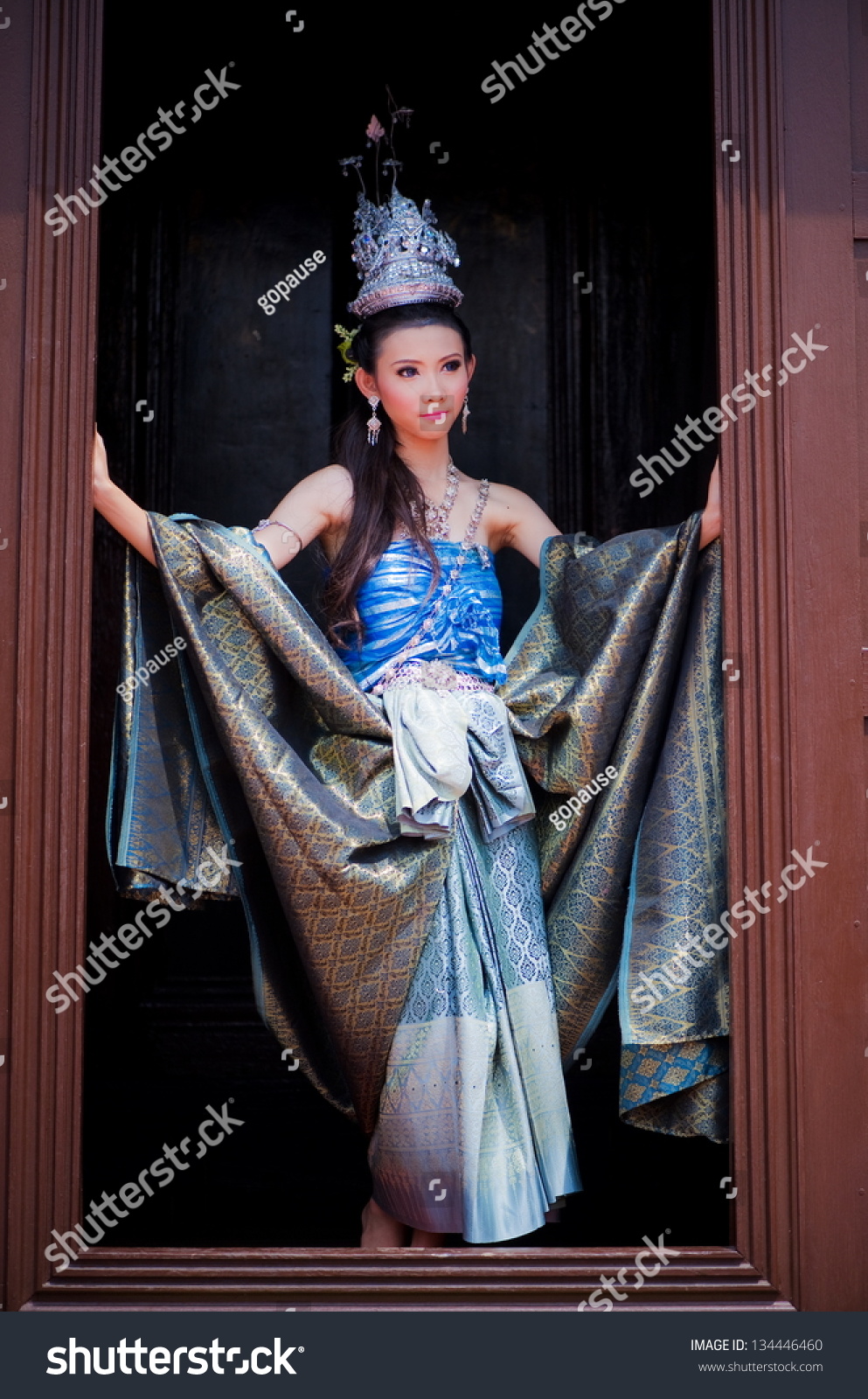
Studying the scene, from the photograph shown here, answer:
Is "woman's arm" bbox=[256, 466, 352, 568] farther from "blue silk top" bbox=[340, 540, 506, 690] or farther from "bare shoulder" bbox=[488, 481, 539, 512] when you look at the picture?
"bare shoulder" bbox=[488, 481, 539, 512]

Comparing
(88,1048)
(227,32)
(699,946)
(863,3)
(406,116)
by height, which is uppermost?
(227,32)

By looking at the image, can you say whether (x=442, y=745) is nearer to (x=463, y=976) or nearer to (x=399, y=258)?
(x=463, y=976)

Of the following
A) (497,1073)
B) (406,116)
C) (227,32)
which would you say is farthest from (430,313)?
(497,1073)

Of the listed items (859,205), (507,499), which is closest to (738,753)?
(507,499)

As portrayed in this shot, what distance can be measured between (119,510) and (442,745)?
79 centimetres

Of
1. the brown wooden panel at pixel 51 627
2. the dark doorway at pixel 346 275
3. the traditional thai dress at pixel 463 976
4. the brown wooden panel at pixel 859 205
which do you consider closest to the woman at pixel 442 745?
the traditional thai dress at pixel 463 976

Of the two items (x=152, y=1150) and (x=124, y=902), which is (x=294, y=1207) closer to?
(x=152, y=1150)

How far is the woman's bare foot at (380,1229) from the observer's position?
122 inches

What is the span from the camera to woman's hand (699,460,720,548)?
3.08 meters

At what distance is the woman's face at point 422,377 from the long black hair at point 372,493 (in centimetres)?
3

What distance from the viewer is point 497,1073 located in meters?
3.11

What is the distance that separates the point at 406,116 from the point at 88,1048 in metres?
2.52

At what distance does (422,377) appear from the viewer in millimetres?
3420

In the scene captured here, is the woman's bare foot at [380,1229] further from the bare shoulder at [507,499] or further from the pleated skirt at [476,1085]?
the bare shoulder at [507,499]
